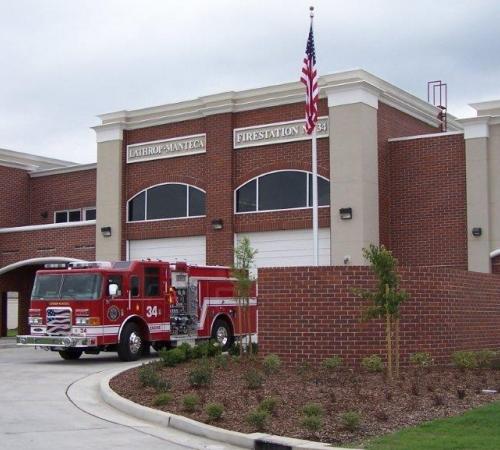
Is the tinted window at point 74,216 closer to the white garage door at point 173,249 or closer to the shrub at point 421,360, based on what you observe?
the white garage door at point 173,249

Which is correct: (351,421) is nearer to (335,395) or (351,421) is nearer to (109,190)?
(335,395)

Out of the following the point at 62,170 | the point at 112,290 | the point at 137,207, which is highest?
the point at 62,170

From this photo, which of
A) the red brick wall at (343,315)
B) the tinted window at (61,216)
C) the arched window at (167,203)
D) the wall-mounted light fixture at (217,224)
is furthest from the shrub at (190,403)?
the tinted window at (61,216)

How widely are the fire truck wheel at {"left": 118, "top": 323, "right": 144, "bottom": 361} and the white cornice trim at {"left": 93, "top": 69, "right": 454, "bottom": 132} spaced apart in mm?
9576

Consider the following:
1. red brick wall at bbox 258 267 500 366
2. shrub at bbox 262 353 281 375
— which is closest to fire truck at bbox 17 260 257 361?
red brick wall at bbox 258 267 500 366

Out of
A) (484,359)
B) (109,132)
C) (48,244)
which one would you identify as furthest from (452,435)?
(48,244)

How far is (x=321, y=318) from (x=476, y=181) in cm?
1048

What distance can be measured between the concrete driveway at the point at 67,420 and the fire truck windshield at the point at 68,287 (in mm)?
2226

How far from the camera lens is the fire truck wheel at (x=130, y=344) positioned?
20000 millimetres

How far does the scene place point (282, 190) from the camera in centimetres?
2645

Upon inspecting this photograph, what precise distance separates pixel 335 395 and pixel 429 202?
46.7ft

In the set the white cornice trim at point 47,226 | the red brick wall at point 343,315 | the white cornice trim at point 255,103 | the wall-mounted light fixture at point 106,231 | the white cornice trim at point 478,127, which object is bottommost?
the red brick wall at point 343,315

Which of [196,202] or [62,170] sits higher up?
[62,170]

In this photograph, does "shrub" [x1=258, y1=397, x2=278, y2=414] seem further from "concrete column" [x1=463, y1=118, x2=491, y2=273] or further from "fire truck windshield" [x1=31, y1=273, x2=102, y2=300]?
"concrete column" [x1=463, y1=118, x2=491, y2=273]
